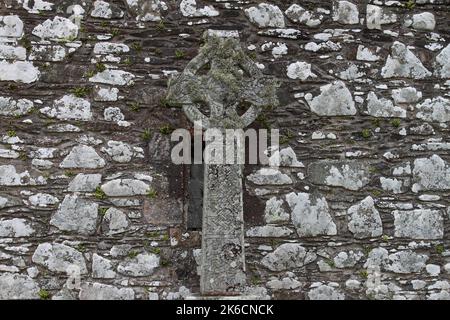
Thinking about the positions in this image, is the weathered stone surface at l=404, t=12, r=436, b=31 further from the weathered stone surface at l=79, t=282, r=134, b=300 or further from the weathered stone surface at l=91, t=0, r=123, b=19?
the weathered stone surface at l=79, t=282, r=134, b=300

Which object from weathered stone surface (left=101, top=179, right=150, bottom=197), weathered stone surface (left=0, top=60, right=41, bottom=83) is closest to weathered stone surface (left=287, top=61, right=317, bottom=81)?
weathered stone surface (left=101, top=179, right=150, bottom=197)

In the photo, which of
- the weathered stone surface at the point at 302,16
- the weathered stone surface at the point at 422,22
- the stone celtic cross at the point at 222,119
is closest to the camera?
the stone celtic cross at the point at 222,119

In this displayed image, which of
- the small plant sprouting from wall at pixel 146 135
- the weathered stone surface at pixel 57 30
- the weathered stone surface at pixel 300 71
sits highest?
the weathered stone surface at pixel 57 30

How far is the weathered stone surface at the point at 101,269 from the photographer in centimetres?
561

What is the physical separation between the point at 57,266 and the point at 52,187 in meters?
0.67

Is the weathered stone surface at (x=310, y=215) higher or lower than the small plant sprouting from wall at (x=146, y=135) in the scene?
lower

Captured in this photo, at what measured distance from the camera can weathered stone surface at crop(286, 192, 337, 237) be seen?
5.83 meters

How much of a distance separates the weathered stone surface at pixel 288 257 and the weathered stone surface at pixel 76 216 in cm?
153

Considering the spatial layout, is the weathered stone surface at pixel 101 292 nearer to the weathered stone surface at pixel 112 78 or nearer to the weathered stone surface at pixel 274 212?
the weathered stone surface at pixel 274 212


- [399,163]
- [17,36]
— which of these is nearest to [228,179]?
[399,163]

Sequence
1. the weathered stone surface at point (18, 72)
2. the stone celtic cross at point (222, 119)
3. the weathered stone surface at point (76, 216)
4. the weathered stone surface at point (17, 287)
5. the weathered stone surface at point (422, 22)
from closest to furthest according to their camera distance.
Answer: the stone celtic cross at point (222, 119)
the weathered stone surface at point (17, 287)
the weathered stone surface at point (76, 216)
the weathered stone surface at point (18, 72)
the weathered stone surface at point (422, 22)

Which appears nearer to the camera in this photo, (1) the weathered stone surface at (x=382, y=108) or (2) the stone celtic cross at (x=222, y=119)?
(2) the stone celtic cross at (x=222, y=119)

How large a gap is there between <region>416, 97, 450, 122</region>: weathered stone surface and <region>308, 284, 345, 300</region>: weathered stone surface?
178 centimetres

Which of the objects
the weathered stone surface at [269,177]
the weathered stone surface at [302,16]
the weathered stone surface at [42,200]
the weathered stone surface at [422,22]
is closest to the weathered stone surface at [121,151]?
the weathered stone surface at [42,200]
